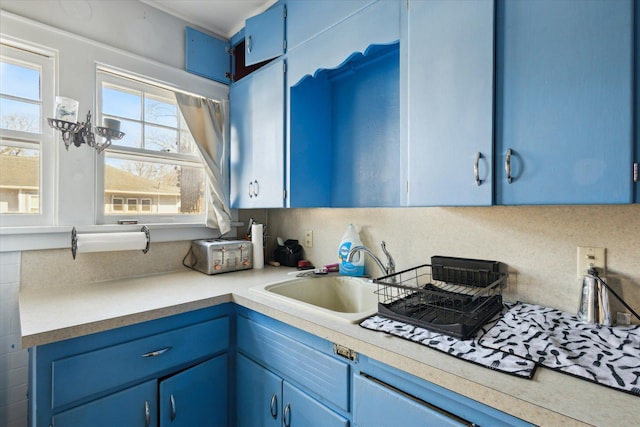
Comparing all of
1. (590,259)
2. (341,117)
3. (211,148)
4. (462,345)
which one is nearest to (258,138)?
(211,148)

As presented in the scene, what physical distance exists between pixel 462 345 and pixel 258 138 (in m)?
1.55

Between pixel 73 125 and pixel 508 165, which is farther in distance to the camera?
pixel 73 125

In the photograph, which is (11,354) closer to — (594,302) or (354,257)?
(354,257)

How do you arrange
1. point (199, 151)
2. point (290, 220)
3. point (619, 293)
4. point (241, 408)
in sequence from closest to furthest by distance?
point (619, 293) → point (241, 408) → point (199, 151) → point (290, 220)

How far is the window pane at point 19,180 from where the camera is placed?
145cm

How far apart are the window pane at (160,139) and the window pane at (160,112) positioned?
0.04 m

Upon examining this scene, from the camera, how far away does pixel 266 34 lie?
5.85ft

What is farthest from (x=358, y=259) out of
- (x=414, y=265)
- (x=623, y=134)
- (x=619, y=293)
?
(x=623, y=134)

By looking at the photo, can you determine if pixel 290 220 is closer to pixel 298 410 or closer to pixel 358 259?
pixel 358 259

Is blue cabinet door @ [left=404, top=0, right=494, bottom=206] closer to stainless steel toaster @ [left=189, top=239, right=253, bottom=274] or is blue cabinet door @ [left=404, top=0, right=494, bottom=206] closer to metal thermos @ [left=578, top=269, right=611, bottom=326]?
metal thermos @ [left=578, top=269, right=611, bottom=326]

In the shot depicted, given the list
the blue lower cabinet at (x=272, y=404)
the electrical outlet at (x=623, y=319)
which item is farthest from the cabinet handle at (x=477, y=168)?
the blue lower cabinet at (x=272, y=404)

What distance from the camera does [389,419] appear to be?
0.87 meters

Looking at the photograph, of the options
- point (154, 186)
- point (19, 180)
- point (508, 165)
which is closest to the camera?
point (508, 165)

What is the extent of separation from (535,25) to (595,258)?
0.78m
